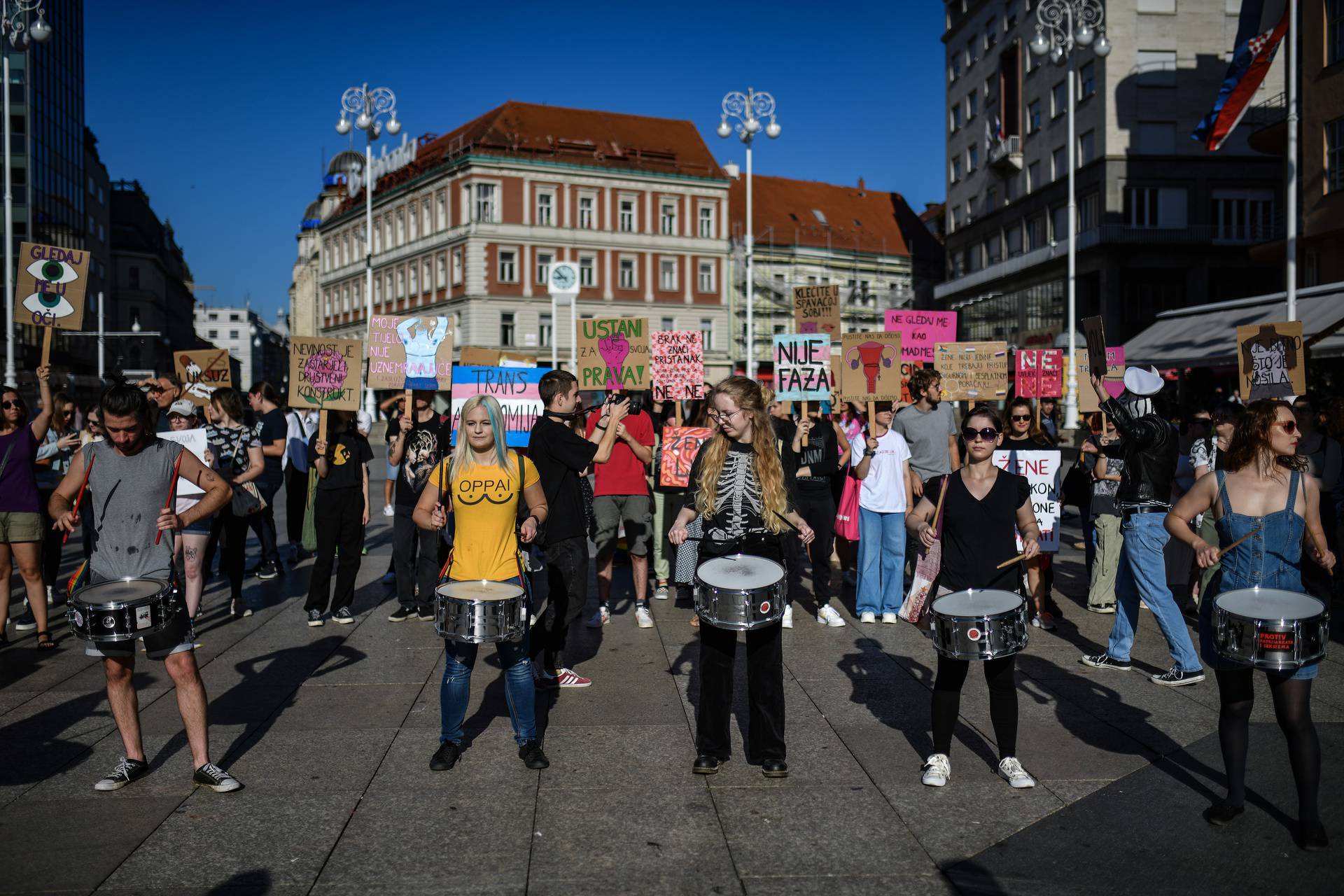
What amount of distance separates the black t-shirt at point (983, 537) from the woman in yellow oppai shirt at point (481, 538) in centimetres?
210

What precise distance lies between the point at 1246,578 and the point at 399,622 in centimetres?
674

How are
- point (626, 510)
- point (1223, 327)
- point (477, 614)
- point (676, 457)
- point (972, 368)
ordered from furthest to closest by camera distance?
point (1223, 327)
point (972, 368)
point (676, 457)
point (626, 510)
point (477, 614)

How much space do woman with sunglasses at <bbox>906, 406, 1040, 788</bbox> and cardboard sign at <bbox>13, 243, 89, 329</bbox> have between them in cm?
798

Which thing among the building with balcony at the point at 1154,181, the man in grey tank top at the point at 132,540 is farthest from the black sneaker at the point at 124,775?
the building with balcony at the point at 1154,181

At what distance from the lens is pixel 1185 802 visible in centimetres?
528

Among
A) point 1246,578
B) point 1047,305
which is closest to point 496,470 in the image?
point 1246,578

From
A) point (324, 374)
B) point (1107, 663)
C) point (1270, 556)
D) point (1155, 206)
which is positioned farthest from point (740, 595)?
point (1155, 206)

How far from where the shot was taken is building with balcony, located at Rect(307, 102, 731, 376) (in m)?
64.6

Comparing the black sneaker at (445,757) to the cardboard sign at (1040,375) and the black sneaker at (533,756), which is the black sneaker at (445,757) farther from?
the cardboard sign at (1040,375)

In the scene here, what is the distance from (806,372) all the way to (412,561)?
4.10 m

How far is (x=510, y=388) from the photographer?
12.0 m

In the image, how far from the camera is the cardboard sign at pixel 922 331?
15.9 m

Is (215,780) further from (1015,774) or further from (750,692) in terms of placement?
(1015,774)

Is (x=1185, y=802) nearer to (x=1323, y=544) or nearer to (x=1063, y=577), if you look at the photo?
(x=1323, y=544)
